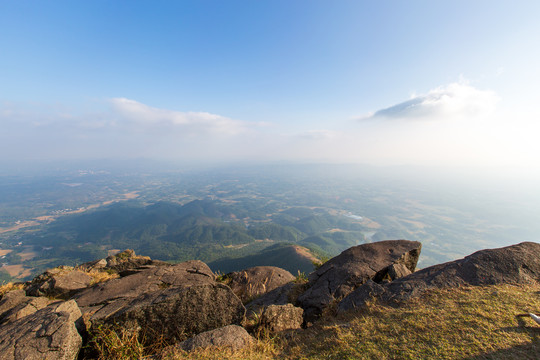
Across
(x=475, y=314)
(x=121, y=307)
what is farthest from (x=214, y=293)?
(x=475, y=314)

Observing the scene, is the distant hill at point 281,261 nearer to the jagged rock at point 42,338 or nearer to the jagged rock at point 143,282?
the jagged rock at point 143,282

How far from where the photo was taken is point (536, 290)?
6.42 metres

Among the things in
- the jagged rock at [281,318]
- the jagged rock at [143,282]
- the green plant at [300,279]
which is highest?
the jagged rock at [281,318]

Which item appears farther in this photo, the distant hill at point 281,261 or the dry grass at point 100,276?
the distant hill at point 281,261

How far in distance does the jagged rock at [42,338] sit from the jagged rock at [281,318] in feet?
16.3

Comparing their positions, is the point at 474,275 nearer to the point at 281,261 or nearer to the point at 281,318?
the point at 281,318

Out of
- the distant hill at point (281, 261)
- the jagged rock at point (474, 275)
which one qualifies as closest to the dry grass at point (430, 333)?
the jagged rock at point (474, 275)

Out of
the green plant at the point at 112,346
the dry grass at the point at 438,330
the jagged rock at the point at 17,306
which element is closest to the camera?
the dry grass at the point at 438,330

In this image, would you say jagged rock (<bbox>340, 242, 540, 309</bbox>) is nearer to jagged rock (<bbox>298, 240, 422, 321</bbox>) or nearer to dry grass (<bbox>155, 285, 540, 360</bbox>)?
dry grass (<bbox>155, 285, 540, 360</bbox>)

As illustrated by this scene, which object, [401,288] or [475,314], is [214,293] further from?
[475,314]

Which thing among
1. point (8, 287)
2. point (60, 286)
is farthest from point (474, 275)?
point (8, 287)

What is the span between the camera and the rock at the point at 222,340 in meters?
5.38

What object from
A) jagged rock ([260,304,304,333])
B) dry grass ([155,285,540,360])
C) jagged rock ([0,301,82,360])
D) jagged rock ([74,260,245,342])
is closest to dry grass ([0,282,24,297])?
jagged rock ([74,260,245,342])

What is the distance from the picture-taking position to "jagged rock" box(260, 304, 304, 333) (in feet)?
21.8
